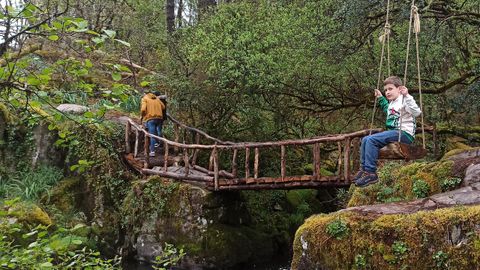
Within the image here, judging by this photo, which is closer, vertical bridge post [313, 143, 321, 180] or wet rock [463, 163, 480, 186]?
wet rock [463, 163, 480, 186]

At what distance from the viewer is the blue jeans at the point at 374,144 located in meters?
6.55

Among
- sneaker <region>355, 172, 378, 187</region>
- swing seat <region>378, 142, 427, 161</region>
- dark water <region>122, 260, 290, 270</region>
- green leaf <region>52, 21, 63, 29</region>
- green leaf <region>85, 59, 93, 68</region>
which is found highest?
green leaf <region>52, 21, 63, 29</region>

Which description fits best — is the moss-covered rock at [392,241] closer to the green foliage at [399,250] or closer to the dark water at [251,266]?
the green foliage at [399,250]

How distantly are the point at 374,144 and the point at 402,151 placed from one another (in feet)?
1.53

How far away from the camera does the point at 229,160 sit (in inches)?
550

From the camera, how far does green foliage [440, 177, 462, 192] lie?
6145mm

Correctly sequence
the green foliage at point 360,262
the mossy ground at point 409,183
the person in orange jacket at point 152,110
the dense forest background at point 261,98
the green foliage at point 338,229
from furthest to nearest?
the person in orange jacket at point 152,110 → the dense forest background at point 261,98 → the mossy ground at point 409,183 → the green foliage at point 338,229 → the green foliage at point 360,262

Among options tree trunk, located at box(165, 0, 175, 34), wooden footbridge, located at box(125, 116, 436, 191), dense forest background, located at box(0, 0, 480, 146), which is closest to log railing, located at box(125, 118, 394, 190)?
wooden footbridge, located at box(125, 116, 436, 191)

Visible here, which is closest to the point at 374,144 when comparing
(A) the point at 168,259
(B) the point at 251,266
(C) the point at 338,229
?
(C) the point at 338,229

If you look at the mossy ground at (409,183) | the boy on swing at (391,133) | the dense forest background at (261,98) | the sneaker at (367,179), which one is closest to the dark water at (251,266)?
the dense forest background at (261,98)

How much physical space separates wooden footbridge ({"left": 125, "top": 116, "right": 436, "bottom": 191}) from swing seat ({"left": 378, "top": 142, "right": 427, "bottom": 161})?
259 centimetres

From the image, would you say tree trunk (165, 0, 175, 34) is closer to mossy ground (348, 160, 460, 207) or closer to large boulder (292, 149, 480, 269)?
mossy ground (348, 160, 460, 207)

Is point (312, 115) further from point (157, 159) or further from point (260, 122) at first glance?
point (157, 159)

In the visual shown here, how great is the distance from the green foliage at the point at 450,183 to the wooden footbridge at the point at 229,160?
9.40 feet
